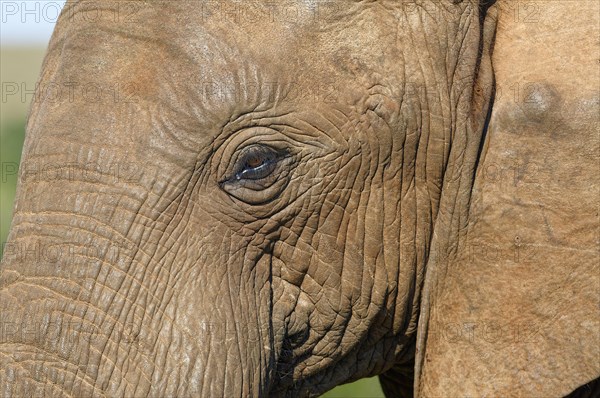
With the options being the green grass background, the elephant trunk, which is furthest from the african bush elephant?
the green grass background

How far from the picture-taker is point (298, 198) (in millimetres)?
3293

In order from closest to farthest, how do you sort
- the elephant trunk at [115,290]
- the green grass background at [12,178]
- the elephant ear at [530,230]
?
the elephant trunk at [115,290], the elephant ear at [530,230], the green grass background at [12,178]

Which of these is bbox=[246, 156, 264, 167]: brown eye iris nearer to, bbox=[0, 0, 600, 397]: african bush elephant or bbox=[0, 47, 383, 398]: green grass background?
bbox=[0, 0, 600, 397]: african bush elephant

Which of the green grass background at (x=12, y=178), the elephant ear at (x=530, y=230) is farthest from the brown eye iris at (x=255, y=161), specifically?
the green grass background at (x=12, y=178)

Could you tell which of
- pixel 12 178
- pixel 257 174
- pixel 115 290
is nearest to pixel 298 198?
pixel 257 174

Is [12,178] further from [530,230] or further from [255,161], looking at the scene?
[530,230]

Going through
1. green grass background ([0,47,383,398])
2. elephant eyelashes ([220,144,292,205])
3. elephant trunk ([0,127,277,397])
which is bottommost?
elephant trunk ([0,127,277,397])

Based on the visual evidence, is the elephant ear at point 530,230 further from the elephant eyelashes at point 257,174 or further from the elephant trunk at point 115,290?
the elephant trunk at point 115,290

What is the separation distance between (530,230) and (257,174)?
0.78m

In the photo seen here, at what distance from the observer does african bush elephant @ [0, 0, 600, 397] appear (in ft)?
10.1

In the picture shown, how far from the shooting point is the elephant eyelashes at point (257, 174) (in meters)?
3.23

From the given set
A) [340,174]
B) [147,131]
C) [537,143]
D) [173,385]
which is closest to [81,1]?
[147,131]

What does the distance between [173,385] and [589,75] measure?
4.62 ft

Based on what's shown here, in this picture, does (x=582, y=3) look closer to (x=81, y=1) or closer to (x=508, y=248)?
(x=508, y=248)
